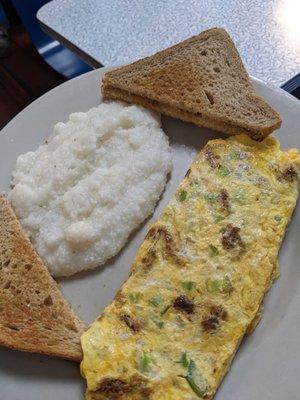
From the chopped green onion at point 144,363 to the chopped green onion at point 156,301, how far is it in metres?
0.18

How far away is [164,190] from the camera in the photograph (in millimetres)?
2537

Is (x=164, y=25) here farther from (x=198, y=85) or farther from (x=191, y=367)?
(x=191, y=367)

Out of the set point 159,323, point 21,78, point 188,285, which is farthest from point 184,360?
point 21,78

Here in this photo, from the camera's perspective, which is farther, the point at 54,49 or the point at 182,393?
the point at 54,49

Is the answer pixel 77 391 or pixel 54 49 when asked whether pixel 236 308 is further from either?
pixel 54 49

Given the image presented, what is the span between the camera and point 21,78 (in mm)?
4629

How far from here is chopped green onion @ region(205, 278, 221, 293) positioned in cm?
205

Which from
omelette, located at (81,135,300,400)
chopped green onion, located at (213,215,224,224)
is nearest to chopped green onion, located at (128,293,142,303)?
omelette, located at (81,135,300,400)

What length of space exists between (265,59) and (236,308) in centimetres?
136

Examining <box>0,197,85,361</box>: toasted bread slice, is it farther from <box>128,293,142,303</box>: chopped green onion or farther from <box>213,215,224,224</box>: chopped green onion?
<box>213,215,224,224</box>: chopped green onion

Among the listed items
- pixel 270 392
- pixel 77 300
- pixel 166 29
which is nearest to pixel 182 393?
pixel 270 392

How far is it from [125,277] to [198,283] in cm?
38

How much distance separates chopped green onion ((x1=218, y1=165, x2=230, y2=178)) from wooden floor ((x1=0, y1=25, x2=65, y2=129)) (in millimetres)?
2395

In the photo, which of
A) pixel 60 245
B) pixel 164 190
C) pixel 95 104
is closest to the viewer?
pixel 60 245
